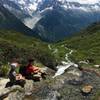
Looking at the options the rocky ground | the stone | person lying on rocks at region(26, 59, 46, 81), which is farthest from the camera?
person lying on rocks at region(26, 59, 46, 81)

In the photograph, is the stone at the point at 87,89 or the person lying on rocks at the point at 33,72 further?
the person lying on rocks at the point at 33,72

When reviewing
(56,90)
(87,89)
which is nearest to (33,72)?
(56,90)

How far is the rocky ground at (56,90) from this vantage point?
89.0 ft

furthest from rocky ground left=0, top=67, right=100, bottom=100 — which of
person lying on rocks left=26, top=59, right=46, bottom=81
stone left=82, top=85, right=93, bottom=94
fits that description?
person lying on rocks left=26, top=59, right=46, bottom=81

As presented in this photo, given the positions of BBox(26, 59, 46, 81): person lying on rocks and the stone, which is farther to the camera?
BBox(26, 59, 46, 81): person lying on rocks

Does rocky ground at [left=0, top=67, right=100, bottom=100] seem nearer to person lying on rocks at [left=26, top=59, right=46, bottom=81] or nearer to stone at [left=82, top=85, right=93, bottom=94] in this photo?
stone at [left=82, top=85, right=93, bottom=94]

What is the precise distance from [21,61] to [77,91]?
897 inches

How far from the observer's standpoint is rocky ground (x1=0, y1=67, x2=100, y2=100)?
2714 cm

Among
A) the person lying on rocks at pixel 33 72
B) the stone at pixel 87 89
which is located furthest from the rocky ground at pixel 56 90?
the person lying on rocks at pixel 33 72

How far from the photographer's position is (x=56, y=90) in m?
27.7

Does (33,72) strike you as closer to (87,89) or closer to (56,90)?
(56,90)

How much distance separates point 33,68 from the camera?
105 ft

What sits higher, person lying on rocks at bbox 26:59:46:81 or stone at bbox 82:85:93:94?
person lying on rocks at bbox 26:59:46:81

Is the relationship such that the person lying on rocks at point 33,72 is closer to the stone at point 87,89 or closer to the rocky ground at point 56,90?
the rocky ground at point 56,90
